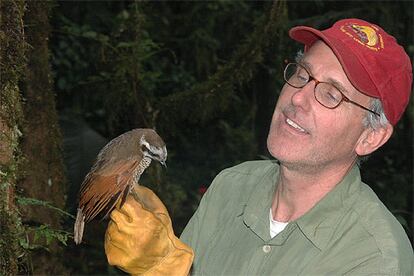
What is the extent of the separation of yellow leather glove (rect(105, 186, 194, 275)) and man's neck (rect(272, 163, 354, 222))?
505mm

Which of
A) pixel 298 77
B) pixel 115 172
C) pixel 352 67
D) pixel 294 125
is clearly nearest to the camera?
Answer: pixel 352 67

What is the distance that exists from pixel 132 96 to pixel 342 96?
3638 mm

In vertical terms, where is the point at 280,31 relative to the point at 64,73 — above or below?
above

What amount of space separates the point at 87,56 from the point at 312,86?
6.61 m

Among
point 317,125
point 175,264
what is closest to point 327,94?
point 317,125

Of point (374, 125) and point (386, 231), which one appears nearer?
point (386, 231)

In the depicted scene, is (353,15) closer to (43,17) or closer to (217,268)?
(43,17)

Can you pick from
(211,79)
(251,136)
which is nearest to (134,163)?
(211,79)

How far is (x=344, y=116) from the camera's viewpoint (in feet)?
9.53

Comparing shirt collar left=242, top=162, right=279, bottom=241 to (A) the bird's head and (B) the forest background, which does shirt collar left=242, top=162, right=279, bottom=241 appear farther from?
(B) the forest background

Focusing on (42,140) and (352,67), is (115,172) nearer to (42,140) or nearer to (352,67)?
(352,67)

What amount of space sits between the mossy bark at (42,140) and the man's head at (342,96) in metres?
2.26

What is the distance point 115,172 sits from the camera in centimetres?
315

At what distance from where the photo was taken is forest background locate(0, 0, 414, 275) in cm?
310
